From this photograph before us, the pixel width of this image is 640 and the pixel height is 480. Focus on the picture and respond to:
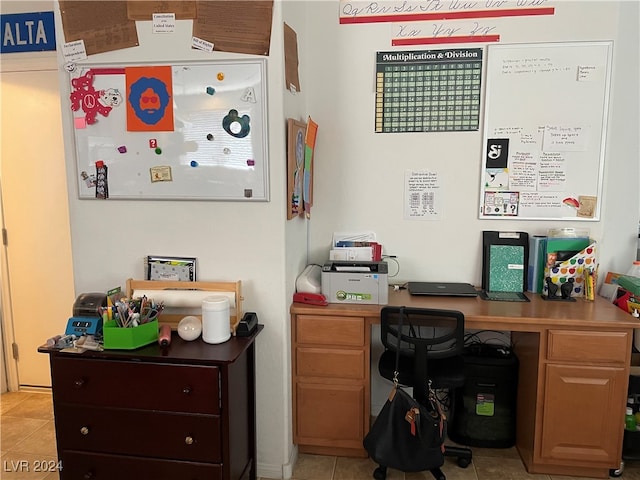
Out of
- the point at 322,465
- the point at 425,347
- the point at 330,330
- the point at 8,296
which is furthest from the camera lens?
the point at 8,296

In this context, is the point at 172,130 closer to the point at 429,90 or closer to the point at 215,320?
the point at 215,320

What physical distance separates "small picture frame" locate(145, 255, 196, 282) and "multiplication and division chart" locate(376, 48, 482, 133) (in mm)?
1339

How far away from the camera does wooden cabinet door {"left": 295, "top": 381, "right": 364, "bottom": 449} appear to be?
2459mm

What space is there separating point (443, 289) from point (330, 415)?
2.97 ft

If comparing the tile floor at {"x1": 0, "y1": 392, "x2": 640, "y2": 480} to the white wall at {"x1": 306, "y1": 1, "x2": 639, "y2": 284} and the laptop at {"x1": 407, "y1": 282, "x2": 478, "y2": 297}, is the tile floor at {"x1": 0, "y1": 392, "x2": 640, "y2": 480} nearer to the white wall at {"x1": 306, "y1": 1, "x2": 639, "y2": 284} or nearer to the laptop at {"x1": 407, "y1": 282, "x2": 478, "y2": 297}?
the laptop at {"x1": 407, "y1": 282, "x2": 478, "y2": 297}

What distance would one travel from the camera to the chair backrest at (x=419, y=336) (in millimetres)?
2154

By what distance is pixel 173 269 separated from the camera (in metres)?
2.31

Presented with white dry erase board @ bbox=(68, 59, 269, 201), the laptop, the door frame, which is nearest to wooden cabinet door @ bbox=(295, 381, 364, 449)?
the laptop

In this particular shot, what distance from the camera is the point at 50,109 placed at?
3.02 metres

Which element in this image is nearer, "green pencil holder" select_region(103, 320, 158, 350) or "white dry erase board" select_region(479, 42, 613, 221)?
"green pencil holder" select_region(103, 320, 158, 350)

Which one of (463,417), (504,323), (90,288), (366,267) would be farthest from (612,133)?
(90,288)

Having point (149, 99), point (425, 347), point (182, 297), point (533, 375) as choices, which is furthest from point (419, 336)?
point (149, 99)

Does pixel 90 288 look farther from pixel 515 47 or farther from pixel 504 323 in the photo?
pixel 515 47

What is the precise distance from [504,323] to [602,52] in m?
1.57
